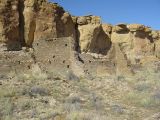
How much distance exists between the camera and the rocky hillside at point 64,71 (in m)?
13.1

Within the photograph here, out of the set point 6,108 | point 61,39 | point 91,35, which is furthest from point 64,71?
point 91,35

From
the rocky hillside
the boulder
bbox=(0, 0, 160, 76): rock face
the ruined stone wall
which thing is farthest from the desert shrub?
the boulder

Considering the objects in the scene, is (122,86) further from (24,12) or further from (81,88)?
(24,12)

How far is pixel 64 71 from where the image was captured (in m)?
18.3

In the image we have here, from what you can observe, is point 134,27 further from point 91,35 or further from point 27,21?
point 27,21

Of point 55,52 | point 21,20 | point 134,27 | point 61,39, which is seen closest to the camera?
point 55,52

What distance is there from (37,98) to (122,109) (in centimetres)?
286

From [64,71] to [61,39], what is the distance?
152cm

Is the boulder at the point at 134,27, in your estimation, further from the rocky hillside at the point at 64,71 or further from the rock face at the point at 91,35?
the rock face at the point at 91,35

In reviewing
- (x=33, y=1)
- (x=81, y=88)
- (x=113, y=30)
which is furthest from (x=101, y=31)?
(x=81, y=88)

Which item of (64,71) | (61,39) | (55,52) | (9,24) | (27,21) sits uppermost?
(27,21)

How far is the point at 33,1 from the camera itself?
68.8ft

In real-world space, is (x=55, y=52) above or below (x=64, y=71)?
above

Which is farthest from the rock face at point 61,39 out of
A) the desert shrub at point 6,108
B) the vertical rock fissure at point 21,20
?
the desert shrub at point 6,108
